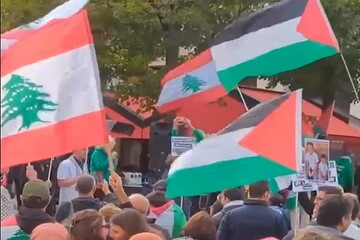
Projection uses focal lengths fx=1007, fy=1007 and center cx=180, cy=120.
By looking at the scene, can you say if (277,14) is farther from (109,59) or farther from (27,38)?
(109,59)

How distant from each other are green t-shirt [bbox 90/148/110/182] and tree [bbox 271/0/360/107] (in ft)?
34.3

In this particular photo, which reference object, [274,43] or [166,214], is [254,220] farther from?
[274,43]

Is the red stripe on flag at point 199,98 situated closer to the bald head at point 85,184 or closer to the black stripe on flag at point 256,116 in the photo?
the bald head at point 85,184

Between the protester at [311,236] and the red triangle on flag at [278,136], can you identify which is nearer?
the protester at [311,236]

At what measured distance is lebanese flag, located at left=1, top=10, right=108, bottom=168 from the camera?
5.95 meters

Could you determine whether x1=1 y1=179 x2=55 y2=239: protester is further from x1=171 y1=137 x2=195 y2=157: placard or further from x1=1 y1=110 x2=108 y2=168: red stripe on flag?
x1=171 y1=137 x2=195 y2=157: placard

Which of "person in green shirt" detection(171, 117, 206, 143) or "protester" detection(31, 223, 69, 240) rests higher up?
"person in green shirt" detection(171, 117, 206, 143)

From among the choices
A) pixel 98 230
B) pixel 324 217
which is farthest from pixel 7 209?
pixel 324 217

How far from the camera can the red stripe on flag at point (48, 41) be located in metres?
6.12

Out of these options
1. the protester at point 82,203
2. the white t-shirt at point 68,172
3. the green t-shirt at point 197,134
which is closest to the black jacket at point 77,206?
the protester at point 82,203

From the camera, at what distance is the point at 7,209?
9.20 meters

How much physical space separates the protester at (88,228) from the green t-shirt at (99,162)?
23.6 ft

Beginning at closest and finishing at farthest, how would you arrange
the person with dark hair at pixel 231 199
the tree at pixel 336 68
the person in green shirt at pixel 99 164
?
the person with dark hair at pixel 231 199
the person in green shirt at pixel 99 164
the tree at pixel 336 68

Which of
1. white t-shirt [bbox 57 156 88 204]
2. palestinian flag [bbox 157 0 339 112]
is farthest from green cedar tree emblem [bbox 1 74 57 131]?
white t-shirt [bbox 57 156 88 204]
